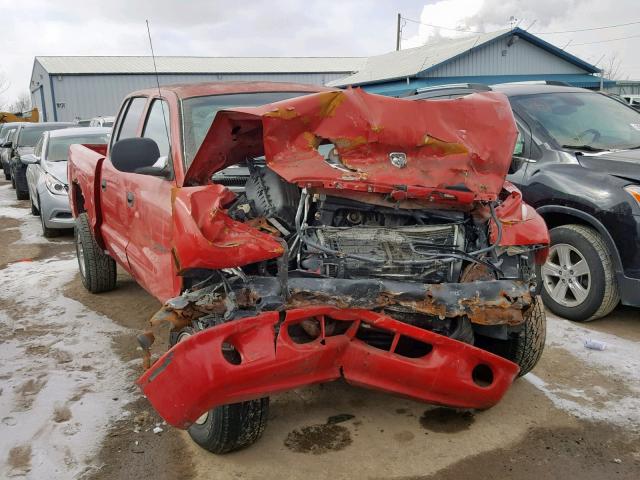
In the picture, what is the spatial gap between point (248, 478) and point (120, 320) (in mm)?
2681

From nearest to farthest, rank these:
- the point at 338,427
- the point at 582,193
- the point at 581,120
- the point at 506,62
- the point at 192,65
Result: 1. the point at 338,427
2. the point at 582,193
3. the point at 581,120
4. the point at 506,62
5. the point at 192,65

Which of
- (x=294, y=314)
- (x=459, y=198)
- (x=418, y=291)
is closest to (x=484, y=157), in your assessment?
(x=459, y=198)

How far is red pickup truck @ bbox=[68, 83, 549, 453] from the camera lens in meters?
2.76

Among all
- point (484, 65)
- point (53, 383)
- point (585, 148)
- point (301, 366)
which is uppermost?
point (484, 65)

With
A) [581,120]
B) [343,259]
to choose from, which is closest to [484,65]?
[581,120]

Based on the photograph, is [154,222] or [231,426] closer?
[231,426]

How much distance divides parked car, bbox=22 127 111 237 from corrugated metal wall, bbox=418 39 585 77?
1673 centimetres

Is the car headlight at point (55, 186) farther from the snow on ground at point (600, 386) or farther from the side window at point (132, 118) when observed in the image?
the snow on ground at point (600, 386)

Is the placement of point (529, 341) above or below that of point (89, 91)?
below

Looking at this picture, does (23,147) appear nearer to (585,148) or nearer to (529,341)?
(585,148)

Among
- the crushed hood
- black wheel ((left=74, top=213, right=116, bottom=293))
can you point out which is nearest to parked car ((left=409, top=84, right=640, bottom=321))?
the crushed hood

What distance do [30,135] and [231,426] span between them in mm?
13790

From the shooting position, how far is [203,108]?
13.4 feet

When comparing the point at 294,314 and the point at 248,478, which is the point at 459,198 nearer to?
the point at 294,314
